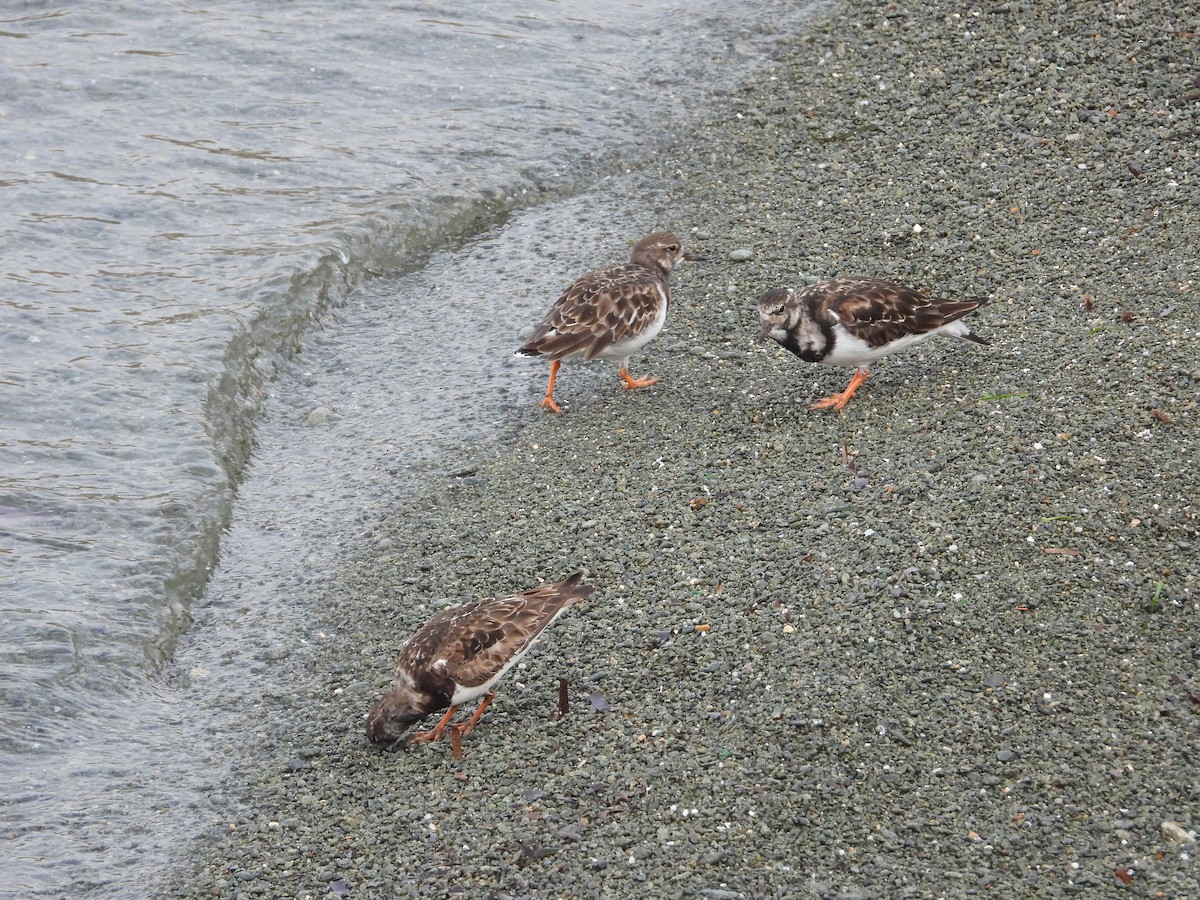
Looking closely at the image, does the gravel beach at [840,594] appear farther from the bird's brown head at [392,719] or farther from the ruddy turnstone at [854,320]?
the ruddy turnstone at [854,320]

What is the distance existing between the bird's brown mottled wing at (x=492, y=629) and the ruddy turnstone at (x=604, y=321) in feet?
7.35

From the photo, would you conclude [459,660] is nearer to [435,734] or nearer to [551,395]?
[435,734]

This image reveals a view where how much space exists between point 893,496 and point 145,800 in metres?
3.58

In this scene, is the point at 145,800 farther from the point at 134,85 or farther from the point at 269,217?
the point at 134,85

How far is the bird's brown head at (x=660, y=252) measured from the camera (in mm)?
8086

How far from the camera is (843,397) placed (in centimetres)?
696

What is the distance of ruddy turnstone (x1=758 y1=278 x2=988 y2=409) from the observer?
675 cm

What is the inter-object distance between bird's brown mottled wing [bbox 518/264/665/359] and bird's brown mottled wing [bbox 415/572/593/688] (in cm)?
223

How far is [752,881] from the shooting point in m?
4.27

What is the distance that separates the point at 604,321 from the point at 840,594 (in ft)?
8.53

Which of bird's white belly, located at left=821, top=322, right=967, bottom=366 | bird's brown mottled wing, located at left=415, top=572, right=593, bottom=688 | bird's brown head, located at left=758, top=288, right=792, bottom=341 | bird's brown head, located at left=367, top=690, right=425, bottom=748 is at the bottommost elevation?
bird's brown head, located at left=367, top=690, right=425, bottom=748

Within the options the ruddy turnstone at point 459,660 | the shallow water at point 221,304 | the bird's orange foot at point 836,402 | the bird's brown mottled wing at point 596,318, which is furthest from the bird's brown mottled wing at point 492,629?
the bird's brown mottled wing at point 596,318

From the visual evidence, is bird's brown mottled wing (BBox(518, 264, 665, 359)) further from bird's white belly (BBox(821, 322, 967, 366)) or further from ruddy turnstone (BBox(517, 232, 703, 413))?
bird's white belly (BBox(821, 322, 967, 366))

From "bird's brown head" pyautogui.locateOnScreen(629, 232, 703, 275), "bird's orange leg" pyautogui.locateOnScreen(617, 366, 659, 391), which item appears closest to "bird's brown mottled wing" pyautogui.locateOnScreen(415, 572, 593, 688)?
"bird's orange leg" pyautogui.locateOnScreen(617, 366, 659, 391)
